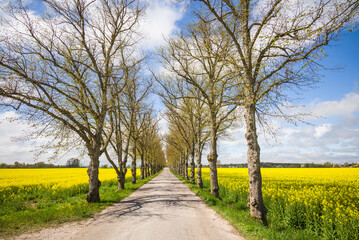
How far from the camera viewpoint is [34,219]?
677cm

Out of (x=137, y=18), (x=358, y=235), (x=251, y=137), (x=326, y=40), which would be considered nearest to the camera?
(x=358, y=235)

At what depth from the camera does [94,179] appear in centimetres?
1049

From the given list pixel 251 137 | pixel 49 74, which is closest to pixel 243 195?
pixel 251 137

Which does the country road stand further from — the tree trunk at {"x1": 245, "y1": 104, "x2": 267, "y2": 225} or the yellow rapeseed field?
the yellow rapeseed field

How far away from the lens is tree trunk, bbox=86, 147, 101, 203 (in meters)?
10.2

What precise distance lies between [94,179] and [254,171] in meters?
8.53

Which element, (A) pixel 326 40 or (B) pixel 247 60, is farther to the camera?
(B) pixel 247 60

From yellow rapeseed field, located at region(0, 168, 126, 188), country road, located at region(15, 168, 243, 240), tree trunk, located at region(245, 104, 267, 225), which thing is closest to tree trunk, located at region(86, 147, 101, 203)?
country road, located at region(15, 168, 243, 240)

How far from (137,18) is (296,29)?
929 cm

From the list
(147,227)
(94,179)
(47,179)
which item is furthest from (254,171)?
(47,179)

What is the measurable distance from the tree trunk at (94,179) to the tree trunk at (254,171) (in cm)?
789

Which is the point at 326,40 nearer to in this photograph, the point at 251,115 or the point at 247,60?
the point at 247,60

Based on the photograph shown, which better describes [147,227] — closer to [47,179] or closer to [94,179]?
[94,179]

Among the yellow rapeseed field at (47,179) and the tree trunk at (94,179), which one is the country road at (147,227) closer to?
the tree trunk at (94,179)
